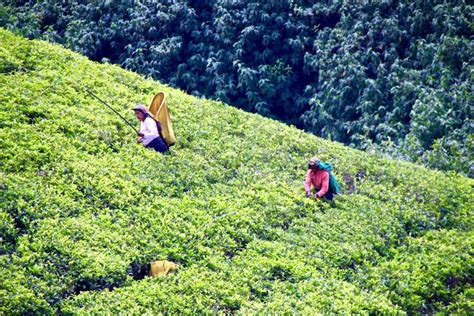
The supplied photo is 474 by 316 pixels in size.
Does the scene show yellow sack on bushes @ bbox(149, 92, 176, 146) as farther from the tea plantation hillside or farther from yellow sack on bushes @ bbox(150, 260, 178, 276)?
yellow sack on bushes @ bbox(150, 260, 178, 276)

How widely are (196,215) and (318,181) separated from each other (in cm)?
235

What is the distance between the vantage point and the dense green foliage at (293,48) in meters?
16.6

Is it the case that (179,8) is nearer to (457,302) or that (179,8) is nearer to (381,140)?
(381,140)

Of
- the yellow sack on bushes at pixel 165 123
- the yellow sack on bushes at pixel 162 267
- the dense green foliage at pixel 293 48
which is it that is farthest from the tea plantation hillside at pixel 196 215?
the dense green foliage at pixel 293 48

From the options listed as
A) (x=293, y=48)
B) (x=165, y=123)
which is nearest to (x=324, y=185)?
(x=165, y=123)

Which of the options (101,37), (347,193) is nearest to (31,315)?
(347,193)

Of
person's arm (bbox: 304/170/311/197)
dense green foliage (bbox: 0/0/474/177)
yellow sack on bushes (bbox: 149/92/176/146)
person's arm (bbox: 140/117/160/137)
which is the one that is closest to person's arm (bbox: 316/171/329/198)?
person's arm (bbox: 304/170/311/197)

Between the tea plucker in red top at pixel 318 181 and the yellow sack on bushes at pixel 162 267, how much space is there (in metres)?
3.21

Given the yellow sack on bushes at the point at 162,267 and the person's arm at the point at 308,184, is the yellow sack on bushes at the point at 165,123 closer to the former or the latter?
the person's arm at the point at 308,184

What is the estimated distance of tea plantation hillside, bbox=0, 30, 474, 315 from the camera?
25.1 ft

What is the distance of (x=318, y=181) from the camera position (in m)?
10.8

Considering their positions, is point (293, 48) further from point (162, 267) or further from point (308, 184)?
point (162, 267)

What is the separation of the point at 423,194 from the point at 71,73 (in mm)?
5991

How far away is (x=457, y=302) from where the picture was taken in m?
9.15
